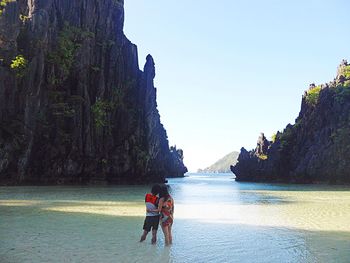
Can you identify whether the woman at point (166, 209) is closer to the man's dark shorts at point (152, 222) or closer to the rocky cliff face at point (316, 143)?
the man's dark shorts at point (152, 222)

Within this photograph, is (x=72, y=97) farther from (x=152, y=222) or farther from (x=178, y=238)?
(x=152, y=222)

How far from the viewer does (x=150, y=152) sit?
2704 inches

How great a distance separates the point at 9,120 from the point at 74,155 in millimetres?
10149

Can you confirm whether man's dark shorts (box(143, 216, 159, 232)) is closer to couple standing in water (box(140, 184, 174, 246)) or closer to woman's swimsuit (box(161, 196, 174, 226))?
couple standing in water (box(140, 184, 174, 246))

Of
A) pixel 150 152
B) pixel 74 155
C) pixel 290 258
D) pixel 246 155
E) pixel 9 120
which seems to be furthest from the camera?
pixel 246 155

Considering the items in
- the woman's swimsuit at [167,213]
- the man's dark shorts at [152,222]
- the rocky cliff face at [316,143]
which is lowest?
the man's dark shorts at [152,222]

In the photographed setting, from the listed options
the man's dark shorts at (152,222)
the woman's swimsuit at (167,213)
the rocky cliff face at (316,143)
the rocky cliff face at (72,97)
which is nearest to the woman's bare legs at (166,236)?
the woman's swimsuit at (167,213)

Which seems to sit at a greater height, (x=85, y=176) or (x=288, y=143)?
(x=288, y=143)

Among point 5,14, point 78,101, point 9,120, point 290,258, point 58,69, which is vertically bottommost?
point 290,258

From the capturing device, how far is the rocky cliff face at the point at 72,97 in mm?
49062

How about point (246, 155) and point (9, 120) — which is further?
point (246, 155)

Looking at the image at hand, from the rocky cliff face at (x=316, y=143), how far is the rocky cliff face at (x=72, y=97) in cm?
3478

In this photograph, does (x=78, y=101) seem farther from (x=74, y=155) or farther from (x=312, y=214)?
(x=312, y=214)

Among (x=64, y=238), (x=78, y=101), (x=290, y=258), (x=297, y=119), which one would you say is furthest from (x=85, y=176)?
(x=297, y=119)
